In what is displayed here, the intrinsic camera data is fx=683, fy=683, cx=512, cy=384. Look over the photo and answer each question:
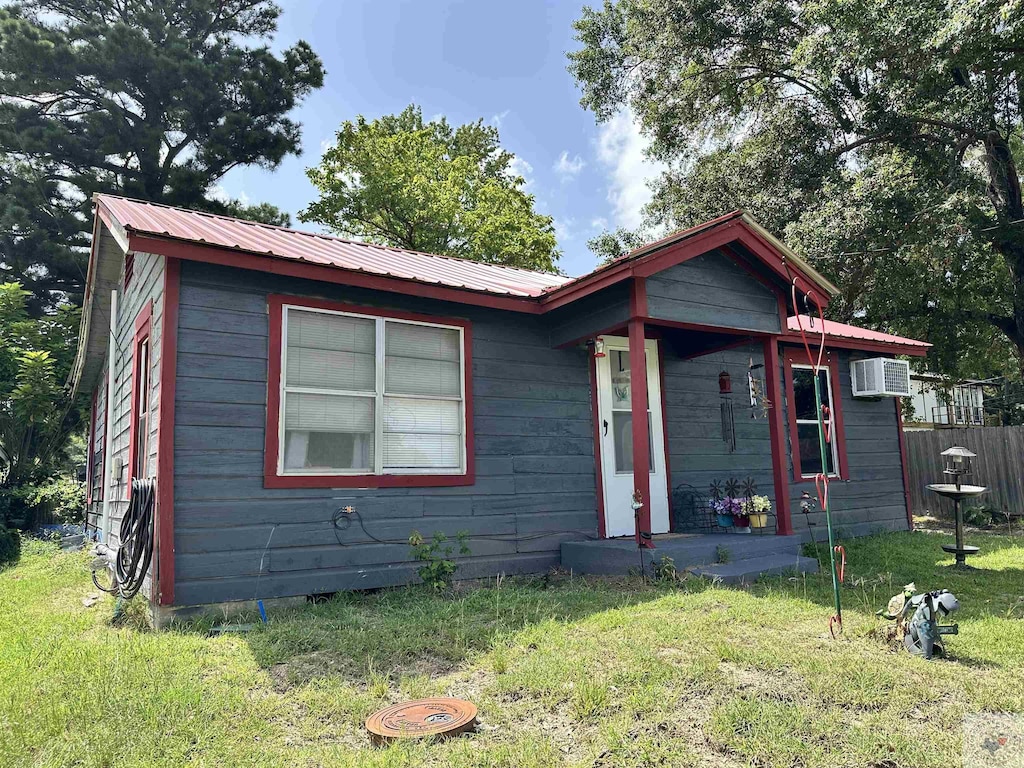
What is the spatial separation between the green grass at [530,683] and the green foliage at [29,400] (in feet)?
29.7

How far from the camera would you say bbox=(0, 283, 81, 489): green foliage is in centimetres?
1270

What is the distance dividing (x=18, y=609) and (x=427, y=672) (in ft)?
14.4

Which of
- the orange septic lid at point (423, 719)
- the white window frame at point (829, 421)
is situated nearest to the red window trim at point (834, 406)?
the white window frame at point (829, 421)

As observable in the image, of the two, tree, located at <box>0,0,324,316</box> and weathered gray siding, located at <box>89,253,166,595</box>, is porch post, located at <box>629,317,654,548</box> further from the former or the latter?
tree, located at <box>0,0,324,316</box>

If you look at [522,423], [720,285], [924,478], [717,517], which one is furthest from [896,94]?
[522,423]

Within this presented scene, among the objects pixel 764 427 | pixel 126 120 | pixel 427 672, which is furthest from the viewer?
pixel 126 120

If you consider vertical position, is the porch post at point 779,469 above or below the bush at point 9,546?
above

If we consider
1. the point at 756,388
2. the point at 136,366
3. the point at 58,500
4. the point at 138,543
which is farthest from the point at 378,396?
the point at 58,500

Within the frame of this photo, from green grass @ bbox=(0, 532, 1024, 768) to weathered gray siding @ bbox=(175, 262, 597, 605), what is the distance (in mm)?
429

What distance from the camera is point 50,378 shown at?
42.3ft

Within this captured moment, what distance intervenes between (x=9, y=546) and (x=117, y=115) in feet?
46.8

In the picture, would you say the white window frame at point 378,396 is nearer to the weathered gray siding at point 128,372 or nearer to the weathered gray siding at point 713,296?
the weathered gray siding at point 128,372

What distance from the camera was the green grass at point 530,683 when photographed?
2.75m

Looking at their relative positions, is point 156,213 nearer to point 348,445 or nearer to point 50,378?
point 348,445
